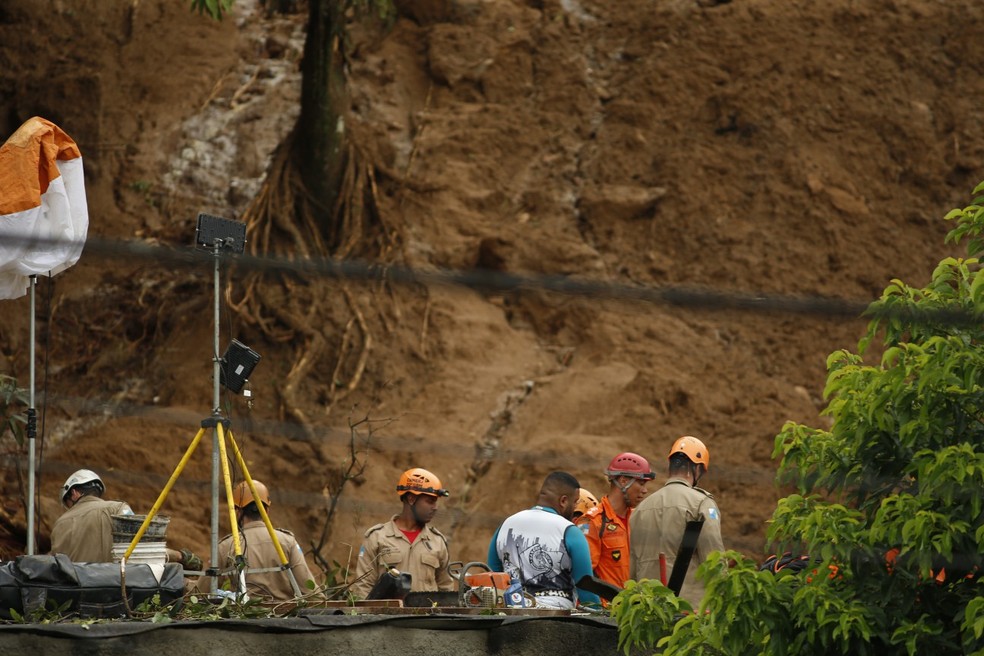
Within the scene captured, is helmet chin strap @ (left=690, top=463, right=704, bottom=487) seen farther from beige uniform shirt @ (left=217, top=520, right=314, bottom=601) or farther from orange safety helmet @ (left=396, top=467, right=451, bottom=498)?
beige uniform shirt @ (left=217, top=520, right=314, bottom=601)

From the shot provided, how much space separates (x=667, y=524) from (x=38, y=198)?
13.6ft

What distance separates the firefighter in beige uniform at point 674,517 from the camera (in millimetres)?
8258

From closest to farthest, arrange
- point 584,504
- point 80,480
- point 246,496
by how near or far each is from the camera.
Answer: point 80,480, point 246,496, point 584,504

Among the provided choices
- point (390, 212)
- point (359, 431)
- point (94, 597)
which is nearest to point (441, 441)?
point (359, 431)

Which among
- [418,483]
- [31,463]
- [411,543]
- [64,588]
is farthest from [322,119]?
[64,588]

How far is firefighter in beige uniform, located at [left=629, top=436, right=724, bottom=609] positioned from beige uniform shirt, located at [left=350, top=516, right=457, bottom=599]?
1326 millimetres

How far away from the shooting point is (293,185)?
15.5m

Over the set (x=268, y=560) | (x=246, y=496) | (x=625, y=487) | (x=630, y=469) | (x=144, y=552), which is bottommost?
(x=268, y=560)

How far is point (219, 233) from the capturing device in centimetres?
822

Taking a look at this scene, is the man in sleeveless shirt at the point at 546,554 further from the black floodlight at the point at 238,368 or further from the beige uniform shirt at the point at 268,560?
the black floodlight at the point at 238,368

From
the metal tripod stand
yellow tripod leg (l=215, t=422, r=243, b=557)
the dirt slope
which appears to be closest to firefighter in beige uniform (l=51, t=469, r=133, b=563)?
the metal tripod stand

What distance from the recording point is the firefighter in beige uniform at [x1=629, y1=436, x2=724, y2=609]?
826 cm

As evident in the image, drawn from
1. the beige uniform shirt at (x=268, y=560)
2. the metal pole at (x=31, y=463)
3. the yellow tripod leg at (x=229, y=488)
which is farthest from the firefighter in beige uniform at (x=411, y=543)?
the metal pole at (x=31, y=463)

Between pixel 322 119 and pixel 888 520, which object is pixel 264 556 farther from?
pixel 322 119
